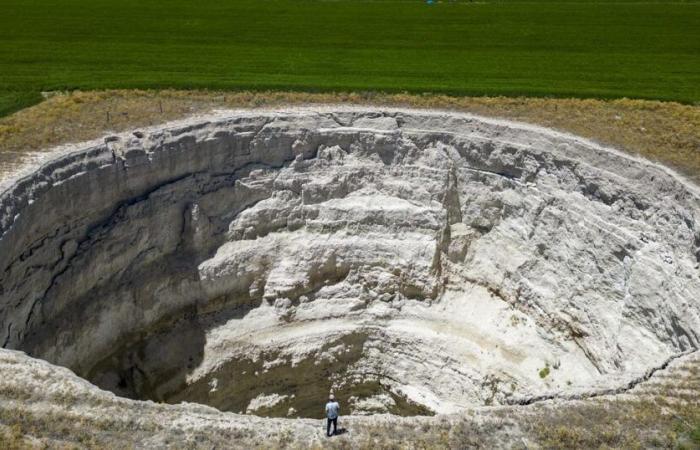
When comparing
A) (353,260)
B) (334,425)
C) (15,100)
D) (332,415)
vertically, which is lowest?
(353,260)

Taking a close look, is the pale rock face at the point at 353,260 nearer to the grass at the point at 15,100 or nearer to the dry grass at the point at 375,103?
the dry grass at the point at 375,103

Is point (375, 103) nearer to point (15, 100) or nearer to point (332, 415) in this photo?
point (15, 100)

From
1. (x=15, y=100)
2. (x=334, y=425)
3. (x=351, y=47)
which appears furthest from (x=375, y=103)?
(x=334, y=425)

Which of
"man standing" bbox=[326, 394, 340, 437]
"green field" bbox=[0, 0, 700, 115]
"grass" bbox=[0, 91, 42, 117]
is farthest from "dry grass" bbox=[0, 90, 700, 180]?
"man standing" bbox=[326, 394, 340, 437]

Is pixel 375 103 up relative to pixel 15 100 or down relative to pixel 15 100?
up

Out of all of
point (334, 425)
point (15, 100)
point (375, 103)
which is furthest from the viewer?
point (375, 103)

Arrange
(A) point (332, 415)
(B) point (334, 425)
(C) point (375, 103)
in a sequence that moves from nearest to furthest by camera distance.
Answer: (A) point (332, 415) < (B) point (334, 425) < (C) point (375, 103)
